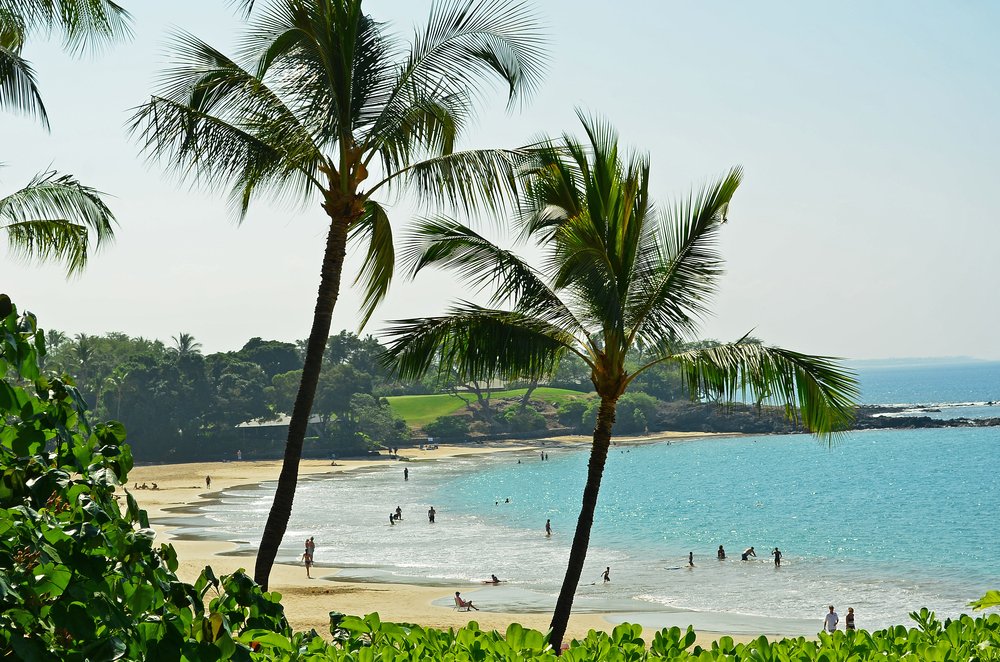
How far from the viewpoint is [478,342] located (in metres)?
12.1

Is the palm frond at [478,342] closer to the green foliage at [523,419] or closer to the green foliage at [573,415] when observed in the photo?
the green foliage at [523,419]

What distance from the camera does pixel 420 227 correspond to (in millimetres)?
12297

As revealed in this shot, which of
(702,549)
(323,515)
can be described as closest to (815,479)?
(702,549)

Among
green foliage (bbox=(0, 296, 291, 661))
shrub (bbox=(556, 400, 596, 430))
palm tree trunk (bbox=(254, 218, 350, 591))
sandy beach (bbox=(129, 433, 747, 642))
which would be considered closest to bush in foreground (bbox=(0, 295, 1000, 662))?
green foliage (bbox=(0, 296, 291, 661))

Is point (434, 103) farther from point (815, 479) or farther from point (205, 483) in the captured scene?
point (815, 479)

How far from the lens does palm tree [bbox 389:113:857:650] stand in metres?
11.7

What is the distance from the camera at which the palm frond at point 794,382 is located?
36.1 ft

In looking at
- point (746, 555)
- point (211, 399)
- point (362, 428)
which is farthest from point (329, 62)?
point (362, 428)

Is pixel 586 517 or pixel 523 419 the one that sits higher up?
pixel 523 419

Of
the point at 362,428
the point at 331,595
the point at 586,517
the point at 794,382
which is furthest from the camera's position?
the point at 362,428

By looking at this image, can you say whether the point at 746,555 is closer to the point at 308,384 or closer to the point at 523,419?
the point at 308,384

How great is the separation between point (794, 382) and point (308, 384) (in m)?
5.80

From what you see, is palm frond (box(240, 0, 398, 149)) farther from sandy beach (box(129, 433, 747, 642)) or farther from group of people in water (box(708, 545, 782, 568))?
group of people in water (box(708, 545, 782, 568))

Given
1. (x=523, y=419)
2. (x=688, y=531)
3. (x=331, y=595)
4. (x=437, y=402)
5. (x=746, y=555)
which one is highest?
(x=437, y=402)
